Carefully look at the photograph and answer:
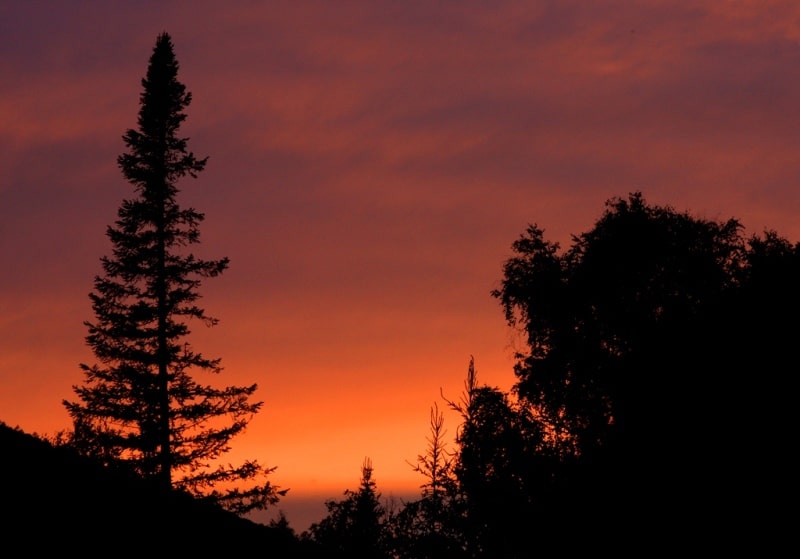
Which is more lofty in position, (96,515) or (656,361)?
(656,361)

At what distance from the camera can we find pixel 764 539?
24719mm

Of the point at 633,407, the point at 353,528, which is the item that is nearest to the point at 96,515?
the point at 633,407

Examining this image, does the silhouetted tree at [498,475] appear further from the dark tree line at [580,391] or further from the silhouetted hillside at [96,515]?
the silhouetted hillside at [96,515]

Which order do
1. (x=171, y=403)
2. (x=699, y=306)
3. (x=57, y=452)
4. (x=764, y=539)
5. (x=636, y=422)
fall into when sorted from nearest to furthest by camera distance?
(x=57, y=452)
(x=764, y=539)
(x=636, y=422)
(x=699, y=306)
(x=171, y=403)

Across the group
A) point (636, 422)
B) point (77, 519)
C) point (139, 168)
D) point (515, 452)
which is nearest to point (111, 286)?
point (139, 168)

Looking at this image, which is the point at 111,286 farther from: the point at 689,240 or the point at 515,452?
the point at 689,240

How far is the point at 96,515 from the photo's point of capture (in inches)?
524

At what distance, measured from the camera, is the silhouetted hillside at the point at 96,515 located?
12039mm

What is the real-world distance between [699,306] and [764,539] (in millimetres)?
10566

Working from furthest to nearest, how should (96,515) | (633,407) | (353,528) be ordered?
(353,528) → (633,407) → (96,515)

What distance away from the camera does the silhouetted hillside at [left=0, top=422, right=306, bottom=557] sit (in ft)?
39.5

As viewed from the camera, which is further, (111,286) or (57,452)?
(111,286)

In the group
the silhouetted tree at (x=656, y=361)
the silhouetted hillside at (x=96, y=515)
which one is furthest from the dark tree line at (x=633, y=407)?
the silhouetted hillside at (x=96, y=515)

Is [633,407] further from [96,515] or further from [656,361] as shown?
[96,515]
